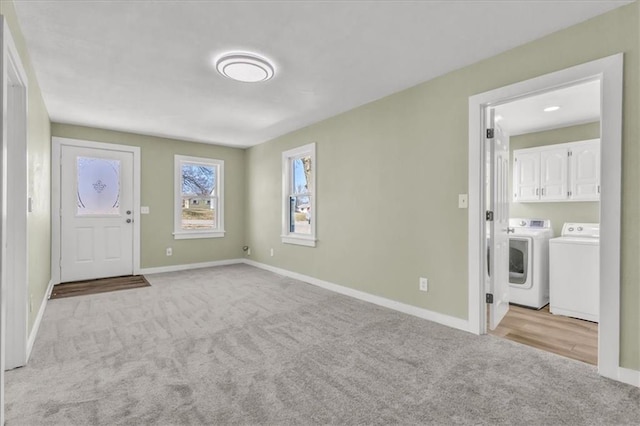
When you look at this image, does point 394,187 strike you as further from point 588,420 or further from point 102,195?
point 102,195

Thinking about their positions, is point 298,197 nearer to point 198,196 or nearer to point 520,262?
point 198,196

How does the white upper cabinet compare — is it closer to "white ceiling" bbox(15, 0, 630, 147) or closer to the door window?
"white ceiling" bbox(15, 0, 630, 147)

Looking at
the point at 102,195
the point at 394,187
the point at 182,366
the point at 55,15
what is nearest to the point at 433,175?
the point at 394,187

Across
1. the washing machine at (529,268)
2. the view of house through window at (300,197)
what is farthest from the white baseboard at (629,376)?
the view of house through window at (300,197)

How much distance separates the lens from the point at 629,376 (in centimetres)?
198

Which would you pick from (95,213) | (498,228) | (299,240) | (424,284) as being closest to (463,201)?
(498,228)

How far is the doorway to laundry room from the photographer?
2885mm

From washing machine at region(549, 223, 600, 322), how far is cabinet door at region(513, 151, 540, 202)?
1.14 metres

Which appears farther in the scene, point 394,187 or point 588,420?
point 394,187

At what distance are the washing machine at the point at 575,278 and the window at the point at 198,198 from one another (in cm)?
536

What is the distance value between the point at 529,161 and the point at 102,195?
6.47 m

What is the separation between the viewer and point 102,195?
5.07 m

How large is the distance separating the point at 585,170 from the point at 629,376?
9.42 feet

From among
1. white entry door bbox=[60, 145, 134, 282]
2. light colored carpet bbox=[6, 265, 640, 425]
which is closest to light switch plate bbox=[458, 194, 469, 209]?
light colored carpet bbox=[6, 265, 640, 425]
